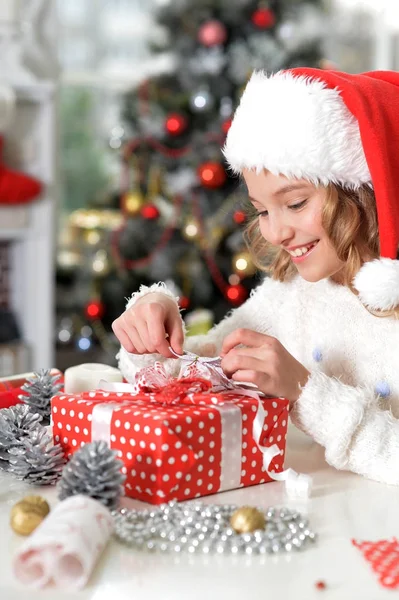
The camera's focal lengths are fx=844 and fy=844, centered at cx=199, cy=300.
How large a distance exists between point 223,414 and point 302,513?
0.13m

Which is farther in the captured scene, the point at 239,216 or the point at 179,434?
the point at 239,216

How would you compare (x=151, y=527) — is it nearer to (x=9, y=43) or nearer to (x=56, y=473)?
(x=56, y=473)

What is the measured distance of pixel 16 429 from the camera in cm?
95

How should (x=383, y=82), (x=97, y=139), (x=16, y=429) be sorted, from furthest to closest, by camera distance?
(x=97, y=139)
(x=383, y=82)
(x=16, y=429)

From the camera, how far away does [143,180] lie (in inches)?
140

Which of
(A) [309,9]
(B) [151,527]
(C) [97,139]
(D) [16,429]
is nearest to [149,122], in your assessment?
(C) [97,139]

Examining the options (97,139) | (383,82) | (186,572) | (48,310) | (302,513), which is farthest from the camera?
(97,139)

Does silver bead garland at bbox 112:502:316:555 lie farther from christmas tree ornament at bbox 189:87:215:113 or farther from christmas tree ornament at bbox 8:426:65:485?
christmas tree ornament at bbox 189:87:215:113

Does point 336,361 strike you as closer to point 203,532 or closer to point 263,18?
point 203,532

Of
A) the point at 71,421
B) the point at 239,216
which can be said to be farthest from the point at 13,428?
the point at 239,216

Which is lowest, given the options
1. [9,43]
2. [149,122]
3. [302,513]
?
[302,513]

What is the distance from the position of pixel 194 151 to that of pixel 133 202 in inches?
14.0

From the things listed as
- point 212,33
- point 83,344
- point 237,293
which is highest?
point 212,33

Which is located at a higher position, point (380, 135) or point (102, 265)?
point (380, 135)
